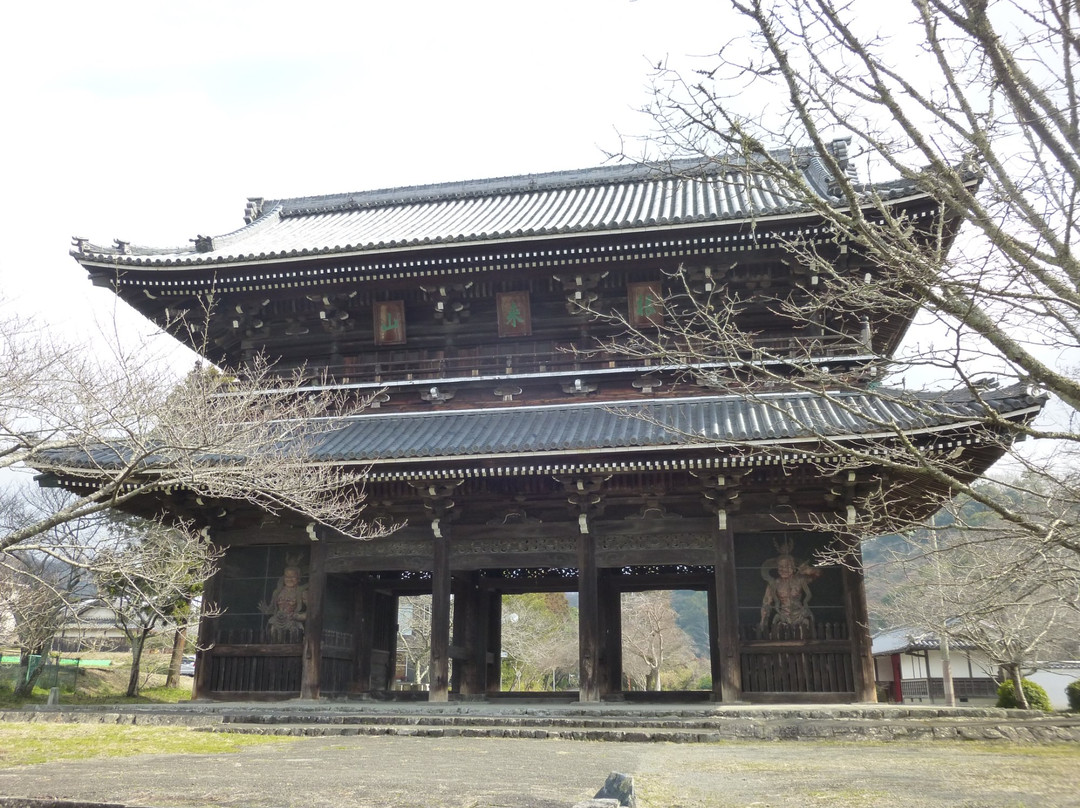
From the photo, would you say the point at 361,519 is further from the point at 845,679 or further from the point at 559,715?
the point at 845,679

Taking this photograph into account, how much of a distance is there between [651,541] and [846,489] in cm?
309

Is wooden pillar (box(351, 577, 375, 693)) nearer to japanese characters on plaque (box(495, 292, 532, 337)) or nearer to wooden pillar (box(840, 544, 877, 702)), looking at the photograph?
japanese characters on plaque (box(495, 292, 532, 337))

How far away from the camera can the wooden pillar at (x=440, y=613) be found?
12672 millimetres

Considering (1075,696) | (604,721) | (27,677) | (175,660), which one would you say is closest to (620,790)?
(604,721)

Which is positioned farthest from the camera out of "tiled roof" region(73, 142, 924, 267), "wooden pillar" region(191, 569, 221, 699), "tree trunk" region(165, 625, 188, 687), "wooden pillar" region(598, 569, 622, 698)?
"tree trunk" region(165, 625, 188, 687)

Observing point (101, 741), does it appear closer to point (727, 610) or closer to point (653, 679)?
point (727, 610)

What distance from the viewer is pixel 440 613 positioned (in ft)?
42.4

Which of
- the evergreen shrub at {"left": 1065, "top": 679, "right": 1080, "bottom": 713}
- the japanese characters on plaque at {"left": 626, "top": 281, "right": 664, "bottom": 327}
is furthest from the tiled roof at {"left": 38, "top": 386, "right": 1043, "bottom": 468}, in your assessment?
the evergreen shrub at {"left": 1065, "top": 679, "right": 1080, "bottom": 713}

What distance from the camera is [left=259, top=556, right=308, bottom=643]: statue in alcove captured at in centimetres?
1348

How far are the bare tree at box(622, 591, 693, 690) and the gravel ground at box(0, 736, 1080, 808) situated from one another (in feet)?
101

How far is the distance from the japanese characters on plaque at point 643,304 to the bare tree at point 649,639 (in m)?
26.8

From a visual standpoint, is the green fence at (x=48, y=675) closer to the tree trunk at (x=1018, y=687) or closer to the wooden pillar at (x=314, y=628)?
the wooden pillar at (x=314, y=628)

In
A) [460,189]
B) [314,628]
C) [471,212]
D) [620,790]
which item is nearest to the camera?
[620,790]

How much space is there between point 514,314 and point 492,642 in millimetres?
7148
